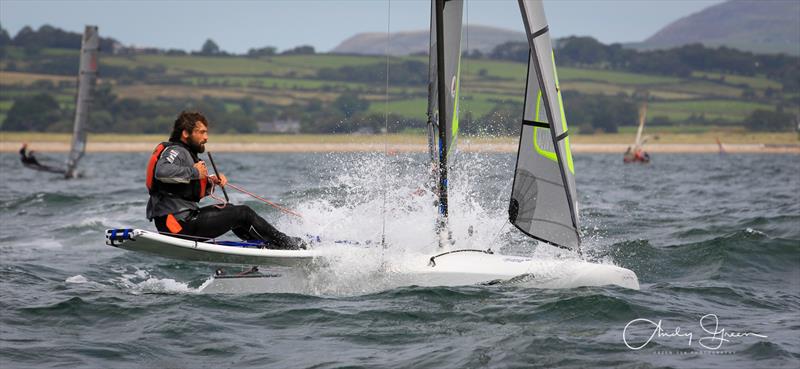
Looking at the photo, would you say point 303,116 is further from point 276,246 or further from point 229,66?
point 276,246

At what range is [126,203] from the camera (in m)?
18.0

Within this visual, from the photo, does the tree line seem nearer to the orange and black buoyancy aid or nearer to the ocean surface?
the ocean surface

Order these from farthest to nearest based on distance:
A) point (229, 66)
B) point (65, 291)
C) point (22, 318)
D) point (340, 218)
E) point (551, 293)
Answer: point (229, 66) < point (340, 218) < point (65, 291) < point (551, 293) < point (22, 318)

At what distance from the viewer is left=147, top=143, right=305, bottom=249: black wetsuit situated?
25.4 ft

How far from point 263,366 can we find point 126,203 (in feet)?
41.6

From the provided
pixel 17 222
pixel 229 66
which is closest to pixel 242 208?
pixel 17 222

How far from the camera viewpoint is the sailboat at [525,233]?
7.77 meters

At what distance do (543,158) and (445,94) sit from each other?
44.6 inches

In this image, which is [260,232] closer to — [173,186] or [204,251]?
[204,251]

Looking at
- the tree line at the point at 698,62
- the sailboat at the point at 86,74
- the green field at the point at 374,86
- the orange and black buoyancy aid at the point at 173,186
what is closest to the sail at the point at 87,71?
the sailboat at the point at 86,74

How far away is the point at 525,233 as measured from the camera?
8.28 metres
